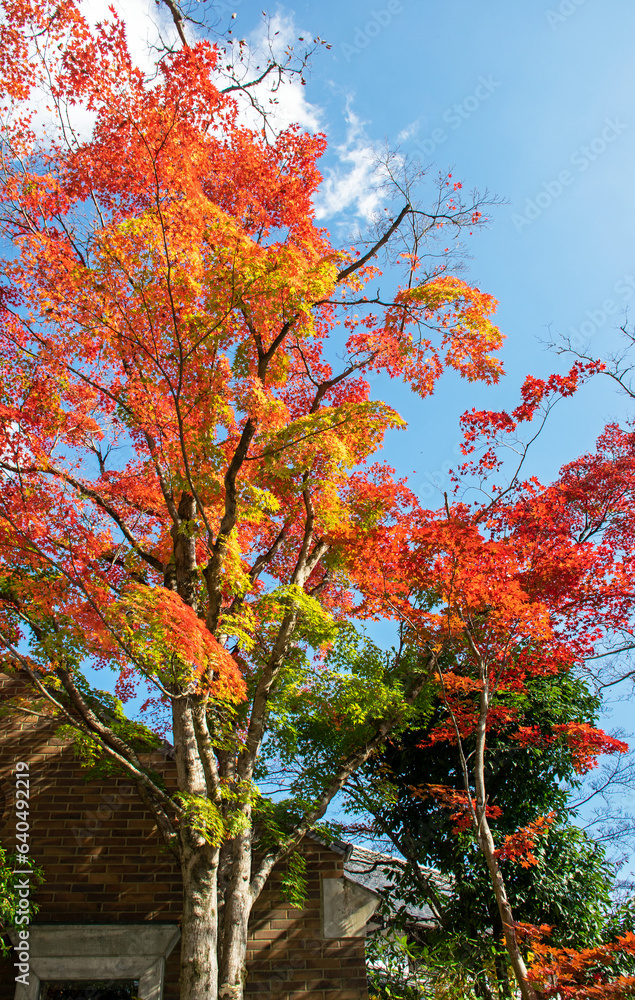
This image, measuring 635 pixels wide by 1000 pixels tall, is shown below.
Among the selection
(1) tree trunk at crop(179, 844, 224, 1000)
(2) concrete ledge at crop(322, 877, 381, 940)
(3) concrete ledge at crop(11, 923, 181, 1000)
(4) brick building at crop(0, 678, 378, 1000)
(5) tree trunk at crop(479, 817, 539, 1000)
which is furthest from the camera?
(2) concrete ledge at crop(322, 877, 381, 940)

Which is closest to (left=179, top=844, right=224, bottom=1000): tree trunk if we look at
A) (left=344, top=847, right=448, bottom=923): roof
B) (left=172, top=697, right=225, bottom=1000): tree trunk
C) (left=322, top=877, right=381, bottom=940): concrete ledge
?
(left=172, top=697, right=225, bottom=1000): tree trunk

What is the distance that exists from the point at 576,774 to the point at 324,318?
28.3ft

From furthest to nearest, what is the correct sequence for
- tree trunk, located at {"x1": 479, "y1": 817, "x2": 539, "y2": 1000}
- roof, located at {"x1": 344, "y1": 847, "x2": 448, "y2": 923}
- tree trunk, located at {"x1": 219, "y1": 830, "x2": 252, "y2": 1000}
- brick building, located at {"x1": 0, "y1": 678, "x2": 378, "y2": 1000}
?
roof, located at {"x1": 344, "y1": 847, "x2": 448, "y2": 923} → brick building, located at {"x1": 0, "y1": 678, "x2": 378, "y2": 1000} → tree trunk, located at {"x1": 219, "y1": 830, "x2": 252, "y2": 1000} → tree trunk, located at {"x1": 479, "y1": 817, "x2": 539, "y2": 1000}

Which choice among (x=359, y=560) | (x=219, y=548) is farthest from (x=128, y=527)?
(x=359, y=560)

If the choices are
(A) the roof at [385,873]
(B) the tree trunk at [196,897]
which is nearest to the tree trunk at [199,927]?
(B) the tree trunk at [196,897]

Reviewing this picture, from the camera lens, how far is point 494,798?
10023 millimetres

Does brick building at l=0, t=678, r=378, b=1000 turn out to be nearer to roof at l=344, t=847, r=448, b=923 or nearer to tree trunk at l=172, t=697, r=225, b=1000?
roof at l=344, t=847, r=448, b=923

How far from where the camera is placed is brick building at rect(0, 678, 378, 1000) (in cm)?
732

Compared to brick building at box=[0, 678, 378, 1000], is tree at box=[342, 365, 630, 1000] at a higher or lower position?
higher

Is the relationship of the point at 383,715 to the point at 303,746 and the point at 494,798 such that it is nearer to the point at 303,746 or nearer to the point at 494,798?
the point at 303,746

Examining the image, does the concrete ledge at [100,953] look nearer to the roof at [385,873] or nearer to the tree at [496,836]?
→ the roof at [385,873]

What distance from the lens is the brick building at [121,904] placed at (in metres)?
7.32

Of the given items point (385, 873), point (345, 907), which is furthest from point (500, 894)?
point (385, 873)

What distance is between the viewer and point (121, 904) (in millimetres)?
7777
